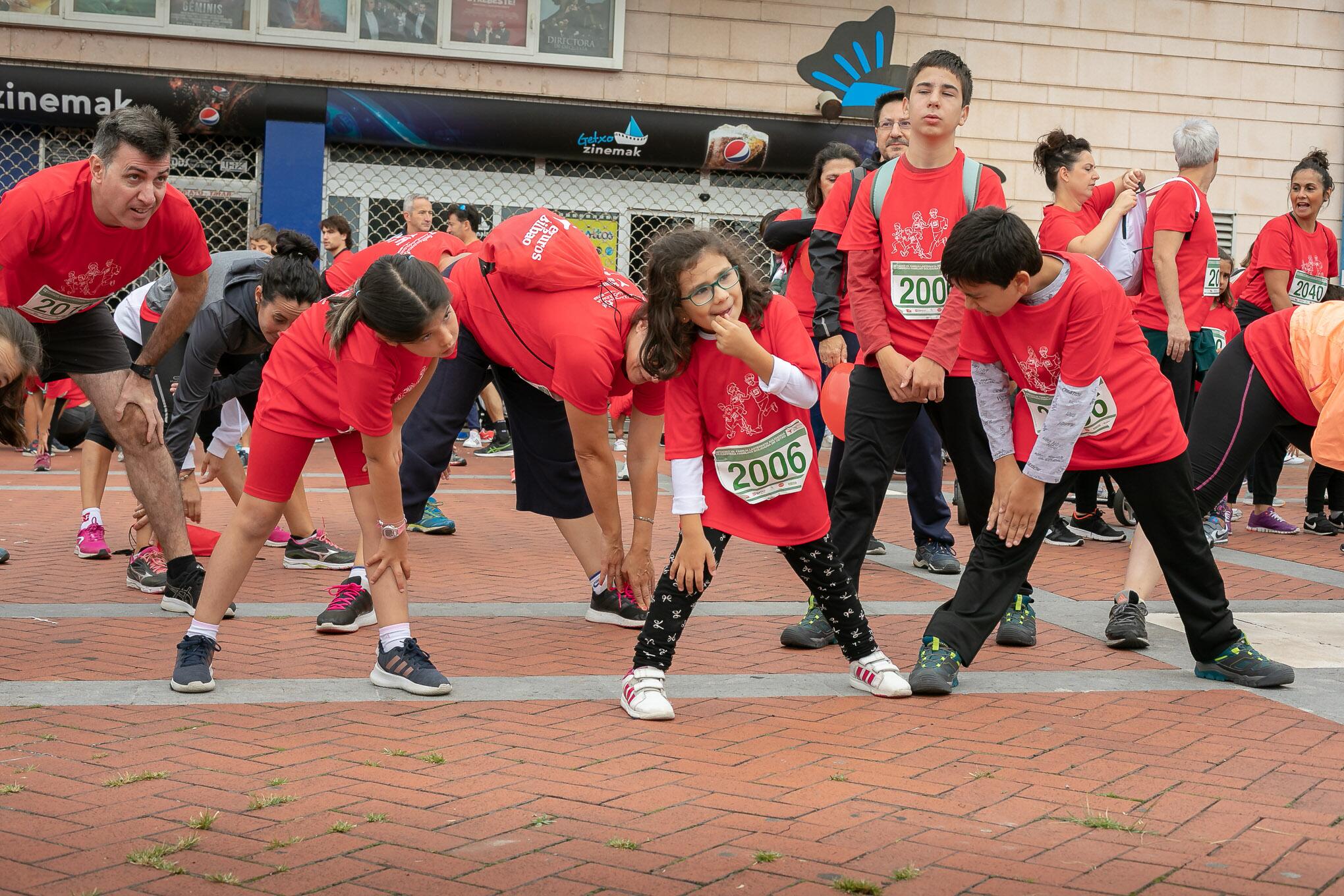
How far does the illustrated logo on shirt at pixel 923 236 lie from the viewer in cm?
484

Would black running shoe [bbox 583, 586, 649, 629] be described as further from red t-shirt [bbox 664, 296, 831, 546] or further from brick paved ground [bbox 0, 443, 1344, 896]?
red t-shirt [bbox 664, 296, 831, 546]

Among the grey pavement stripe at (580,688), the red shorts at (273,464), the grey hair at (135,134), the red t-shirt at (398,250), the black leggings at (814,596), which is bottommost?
the grey pavement stripe at (580,688)

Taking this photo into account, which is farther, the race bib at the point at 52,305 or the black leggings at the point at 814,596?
the race bib at the point at 52,305

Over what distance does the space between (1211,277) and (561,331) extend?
4488 millimetres

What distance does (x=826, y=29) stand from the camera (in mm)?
15102

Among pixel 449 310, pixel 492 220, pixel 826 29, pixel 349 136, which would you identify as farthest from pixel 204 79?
pixel 449 310

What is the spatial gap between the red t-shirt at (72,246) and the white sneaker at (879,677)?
2981 millimetres

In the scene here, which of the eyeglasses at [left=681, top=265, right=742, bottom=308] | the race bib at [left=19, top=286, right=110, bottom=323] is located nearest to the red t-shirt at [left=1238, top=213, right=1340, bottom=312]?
the eyeglasses at [left=681, top=265, right=742, bottom=308]

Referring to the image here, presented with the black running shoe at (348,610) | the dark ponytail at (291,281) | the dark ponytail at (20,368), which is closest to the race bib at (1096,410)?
the black running shoe at (348,610)

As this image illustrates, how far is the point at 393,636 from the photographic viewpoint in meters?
4.27

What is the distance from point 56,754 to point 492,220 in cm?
1175

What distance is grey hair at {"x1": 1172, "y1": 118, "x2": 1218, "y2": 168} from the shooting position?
7457 mm

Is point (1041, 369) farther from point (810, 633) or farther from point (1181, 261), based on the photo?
point (1181, 261)

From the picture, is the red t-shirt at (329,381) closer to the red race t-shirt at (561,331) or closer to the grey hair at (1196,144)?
the red race t-shirt at (561,331)
